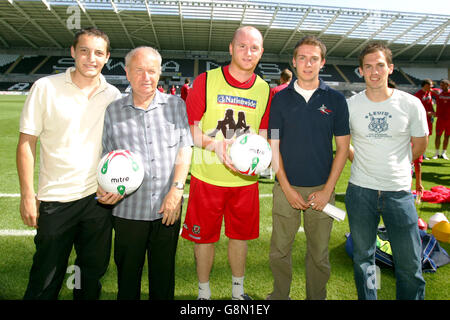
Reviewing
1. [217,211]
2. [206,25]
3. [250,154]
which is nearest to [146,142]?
[250,154]

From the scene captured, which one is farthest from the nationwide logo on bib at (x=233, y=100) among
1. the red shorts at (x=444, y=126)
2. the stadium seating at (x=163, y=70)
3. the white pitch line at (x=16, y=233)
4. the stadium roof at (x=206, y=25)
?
the stadium seating at (x=163, y=70)

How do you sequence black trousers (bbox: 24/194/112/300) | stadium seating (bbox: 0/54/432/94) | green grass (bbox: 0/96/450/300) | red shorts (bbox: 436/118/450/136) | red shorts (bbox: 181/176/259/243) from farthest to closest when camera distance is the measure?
stadium seating (bbox: 0/54/432/94) < red shorts (bbox: 436/118/450/136) < green grass (bbox: 0/96/450/300) < red shorts (bbox: 181/176/259/243) < black trousers (bbox: 24/194/112/300)

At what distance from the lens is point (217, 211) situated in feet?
8.56

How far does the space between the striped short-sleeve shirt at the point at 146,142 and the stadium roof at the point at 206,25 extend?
25.9 meters

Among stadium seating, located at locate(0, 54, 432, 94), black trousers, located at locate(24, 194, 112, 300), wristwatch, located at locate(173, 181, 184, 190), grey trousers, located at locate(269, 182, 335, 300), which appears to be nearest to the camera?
black trousers, located at locate(24, 194, 112, 300)

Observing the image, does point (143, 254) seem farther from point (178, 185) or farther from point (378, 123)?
point (378, 123)

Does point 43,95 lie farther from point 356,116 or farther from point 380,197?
point 380,197

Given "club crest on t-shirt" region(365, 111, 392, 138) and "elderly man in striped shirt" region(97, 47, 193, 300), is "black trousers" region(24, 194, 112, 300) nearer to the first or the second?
"elderly man in striped shirt" region(97, 47, 193, 300)

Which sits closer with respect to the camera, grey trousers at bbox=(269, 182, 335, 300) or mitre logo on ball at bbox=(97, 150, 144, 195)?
mitre logo on ball at bbox=(97, 150, 144, 195)

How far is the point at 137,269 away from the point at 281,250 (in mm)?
1159

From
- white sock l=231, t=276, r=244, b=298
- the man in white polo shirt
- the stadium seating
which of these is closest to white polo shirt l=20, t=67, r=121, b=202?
the man in white polo shirt

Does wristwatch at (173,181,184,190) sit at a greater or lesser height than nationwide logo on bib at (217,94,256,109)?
lesser

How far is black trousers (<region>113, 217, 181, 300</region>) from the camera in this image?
212 cm

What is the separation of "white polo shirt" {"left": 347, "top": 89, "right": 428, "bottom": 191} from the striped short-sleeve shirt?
1494mm
